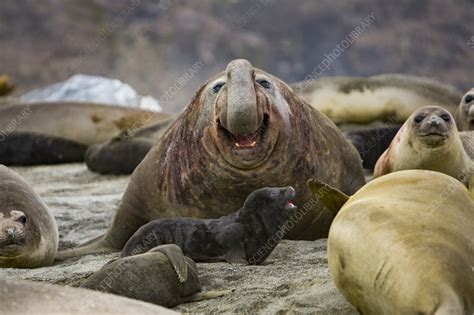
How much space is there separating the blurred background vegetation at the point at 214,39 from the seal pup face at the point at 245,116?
10.4 meters

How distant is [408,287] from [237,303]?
90cm

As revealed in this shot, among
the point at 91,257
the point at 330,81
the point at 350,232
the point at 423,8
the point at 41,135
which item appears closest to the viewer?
the point at 350,232

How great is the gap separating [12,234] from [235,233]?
1031mm

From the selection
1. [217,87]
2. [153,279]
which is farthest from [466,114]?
[153,279]

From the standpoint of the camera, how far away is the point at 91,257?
500 cm

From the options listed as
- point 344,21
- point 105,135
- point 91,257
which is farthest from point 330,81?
point 344,21

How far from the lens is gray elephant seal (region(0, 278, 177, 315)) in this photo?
8.87ft

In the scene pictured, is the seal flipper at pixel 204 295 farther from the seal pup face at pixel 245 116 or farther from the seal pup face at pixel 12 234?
the seal pup face at pixel 12 234

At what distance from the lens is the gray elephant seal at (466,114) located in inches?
266

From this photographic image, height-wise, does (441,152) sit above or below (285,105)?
below

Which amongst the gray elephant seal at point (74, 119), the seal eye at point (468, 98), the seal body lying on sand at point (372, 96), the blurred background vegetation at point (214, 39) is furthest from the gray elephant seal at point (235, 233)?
the blurred background vegetation at point (214, 39)

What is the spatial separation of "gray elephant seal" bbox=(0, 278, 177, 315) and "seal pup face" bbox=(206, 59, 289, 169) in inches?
68.6

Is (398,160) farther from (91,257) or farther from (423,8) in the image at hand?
(423,8)

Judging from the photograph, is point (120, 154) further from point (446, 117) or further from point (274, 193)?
point (274, 193)
